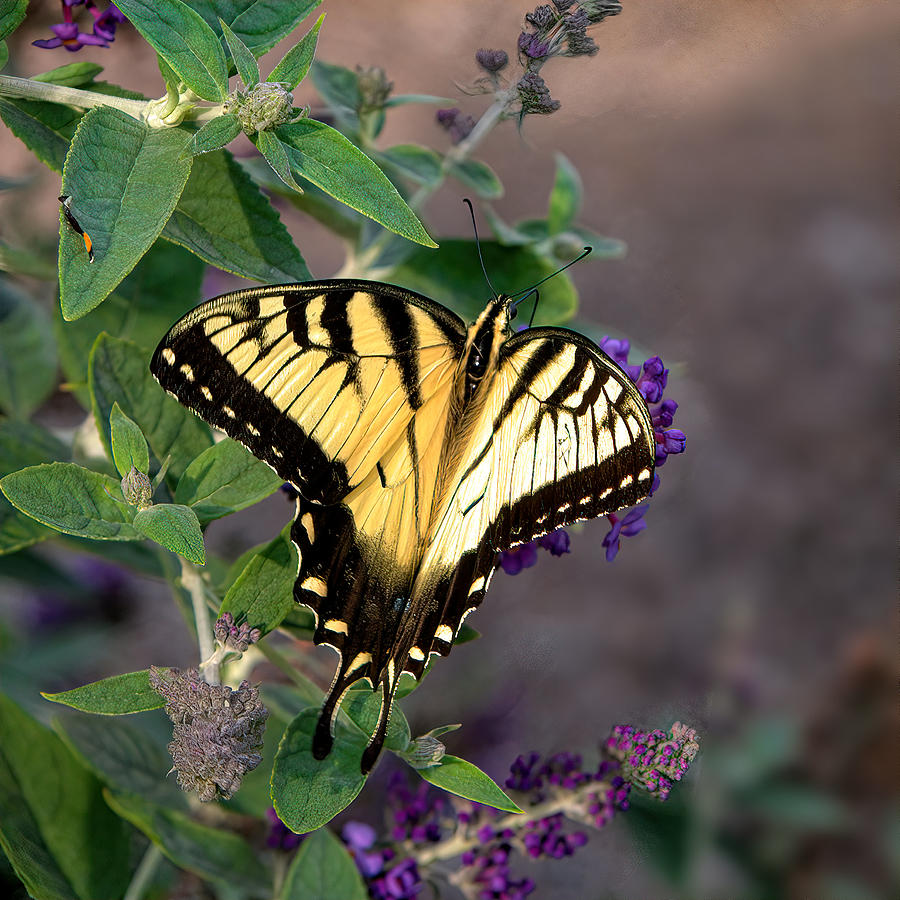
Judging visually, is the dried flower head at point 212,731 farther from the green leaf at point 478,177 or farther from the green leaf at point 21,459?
the green leaf at point 478,177

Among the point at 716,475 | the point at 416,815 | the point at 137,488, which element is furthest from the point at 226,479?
the point at 716,475

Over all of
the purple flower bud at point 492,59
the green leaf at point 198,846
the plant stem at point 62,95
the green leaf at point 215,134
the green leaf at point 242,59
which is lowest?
the green leaf at point 198,846

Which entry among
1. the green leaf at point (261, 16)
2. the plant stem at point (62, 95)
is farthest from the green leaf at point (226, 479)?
the green leaf at point (261, 16)

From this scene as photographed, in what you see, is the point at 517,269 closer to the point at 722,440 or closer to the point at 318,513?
the point at 318,513

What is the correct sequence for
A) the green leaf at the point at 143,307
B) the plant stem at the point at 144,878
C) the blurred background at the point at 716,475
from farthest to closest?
1. the blurred background at the point at 716,475
2. the green leaf at the point at 143,307
3. the plant stem at the point at 144,878

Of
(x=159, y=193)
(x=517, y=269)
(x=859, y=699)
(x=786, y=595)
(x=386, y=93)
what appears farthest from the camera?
(x=786, y=595)

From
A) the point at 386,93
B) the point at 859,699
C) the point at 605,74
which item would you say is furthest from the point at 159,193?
the point at 859,699

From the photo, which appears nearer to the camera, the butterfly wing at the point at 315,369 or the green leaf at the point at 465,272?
the butterfly wing at the point at 315,369
